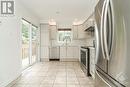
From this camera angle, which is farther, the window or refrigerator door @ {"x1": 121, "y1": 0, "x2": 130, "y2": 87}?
the window

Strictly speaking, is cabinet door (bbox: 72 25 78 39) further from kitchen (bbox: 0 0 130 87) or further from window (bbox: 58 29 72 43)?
window (bbox: 58 29 72 43)

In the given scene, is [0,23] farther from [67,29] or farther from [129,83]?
[67,29]

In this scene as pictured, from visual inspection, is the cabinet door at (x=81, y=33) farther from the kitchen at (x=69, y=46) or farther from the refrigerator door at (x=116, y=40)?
the refrigerator door at (x=116, y=40)

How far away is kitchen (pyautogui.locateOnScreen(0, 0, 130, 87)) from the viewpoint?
1.22m

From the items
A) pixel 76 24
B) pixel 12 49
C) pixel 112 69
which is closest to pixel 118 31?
pixel 112 69

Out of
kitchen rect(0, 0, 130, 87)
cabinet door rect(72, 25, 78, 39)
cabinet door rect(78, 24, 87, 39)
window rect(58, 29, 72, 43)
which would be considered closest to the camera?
kitchen rect(0, 0, 130, 87)

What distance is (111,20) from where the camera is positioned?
1346 mm

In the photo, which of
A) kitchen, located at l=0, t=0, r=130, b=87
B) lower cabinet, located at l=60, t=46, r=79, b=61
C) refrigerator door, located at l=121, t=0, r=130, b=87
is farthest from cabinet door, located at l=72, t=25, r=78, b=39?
refrigerator door, located at l=121, t=0, r=130, b=87

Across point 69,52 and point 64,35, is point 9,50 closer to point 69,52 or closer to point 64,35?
point 69,52

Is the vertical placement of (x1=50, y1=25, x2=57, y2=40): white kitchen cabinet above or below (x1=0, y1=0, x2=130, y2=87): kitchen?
above

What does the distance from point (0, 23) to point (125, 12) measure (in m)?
3.05

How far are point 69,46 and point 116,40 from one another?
8482mm

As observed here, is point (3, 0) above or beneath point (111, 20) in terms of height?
above

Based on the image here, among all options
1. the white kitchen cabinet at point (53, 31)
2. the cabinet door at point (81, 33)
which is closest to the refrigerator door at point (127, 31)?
the cabinet door at point (81, 33)
